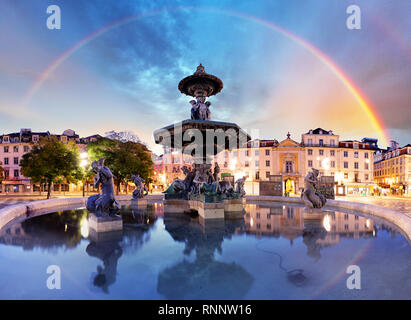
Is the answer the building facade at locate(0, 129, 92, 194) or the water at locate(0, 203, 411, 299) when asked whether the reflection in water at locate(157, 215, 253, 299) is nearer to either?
the water at locate(0, 203, 411, 299)

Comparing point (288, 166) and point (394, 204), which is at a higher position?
point (288, 166)

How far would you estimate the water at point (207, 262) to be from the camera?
10.5ft

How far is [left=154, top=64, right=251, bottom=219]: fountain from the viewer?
941cm

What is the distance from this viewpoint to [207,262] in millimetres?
4367

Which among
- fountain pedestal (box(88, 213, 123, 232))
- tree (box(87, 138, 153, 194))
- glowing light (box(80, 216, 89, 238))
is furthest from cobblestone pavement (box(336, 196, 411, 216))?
tree (box(87, 138, 153, 194))

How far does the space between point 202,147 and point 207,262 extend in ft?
23.6

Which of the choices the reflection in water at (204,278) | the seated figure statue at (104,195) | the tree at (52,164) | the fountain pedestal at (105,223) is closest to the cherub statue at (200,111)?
the seated figure statue at (104,195)

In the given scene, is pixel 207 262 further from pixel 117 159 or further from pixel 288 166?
pixel 288 166

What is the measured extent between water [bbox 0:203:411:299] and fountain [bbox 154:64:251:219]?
2.35 meters

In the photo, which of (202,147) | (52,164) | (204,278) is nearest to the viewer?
(204,278)

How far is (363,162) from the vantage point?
51.9 m

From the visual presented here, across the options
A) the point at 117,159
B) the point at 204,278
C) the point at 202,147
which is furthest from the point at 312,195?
the point at 117,159

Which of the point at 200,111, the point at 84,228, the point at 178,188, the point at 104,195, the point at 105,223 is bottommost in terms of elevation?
the point at 84,228
